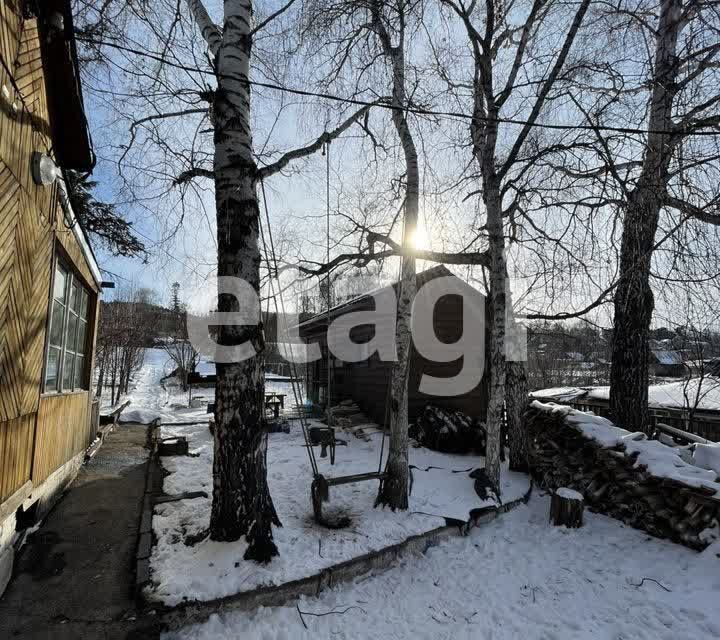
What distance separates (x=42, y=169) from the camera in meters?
3.58

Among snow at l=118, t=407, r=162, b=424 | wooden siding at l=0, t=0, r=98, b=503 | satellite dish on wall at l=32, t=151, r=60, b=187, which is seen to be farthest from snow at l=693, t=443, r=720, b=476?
snow at l=118, t=407, r=162, b=424

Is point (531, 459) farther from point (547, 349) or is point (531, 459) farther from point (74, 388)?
point (547, 349)

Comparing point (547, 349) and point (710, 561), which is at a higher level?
point (547, 349)

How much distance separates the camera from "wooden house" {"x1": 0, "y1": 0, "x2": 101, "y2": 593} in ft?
9.97

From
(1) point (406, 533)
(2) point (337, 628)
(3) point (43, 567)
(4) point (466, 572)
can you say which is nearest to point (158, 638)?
(2) point (337, 628)

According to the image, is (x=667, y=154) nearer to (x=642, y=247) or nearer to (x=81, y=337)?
(x=642, y=247)

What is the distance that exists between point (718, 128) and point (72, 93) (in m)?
6.43

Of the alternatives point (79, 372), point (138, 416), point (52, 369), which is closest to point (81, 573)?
point (52, 369)

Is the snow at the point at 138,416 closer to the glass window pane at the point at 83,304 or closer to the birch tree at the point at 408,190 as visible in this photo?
the glass window pane at the point at 83,304

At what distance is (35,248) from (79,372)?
3542 millimetres

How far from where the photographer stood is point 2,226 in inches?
115

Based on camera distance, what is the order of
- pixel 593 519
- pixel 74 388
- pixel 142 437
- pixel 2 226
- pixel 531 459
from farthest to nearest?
pixel 142 437 < pixel 531 459 < pixel 74 388 < pixel 593 519 < pixel 2 226

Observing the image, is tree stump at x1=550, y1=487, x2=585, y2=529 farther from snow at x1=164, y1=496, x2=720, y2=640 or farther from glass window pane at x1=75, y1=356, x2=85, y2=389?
glass window pane at x1=75, y1=356, x2=85, y2=389

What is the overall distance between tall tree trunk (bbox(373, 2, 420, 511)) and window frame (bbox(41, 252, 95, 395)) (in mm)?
3866
